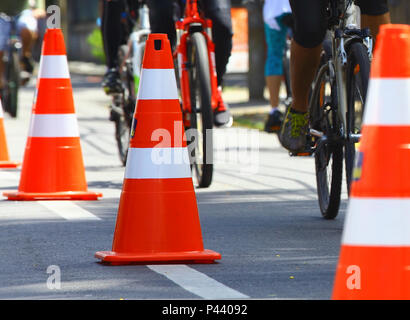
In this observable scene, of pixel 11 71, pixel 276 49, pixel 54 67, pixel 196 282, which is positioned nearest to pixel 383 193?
pixel 196 282

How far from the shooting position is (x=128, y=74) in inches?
388

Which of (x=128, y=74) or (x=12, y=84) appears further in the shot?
(x=12, y=84)

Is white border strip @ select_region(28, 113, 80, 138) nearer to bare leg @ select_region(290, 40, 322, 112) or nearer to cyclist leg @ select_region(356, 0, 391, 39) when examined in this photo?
bare leg @ select_region(290, 40, 322, 112)

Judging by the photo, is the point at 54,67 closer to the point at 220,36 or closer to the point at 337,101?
the point at 220,36

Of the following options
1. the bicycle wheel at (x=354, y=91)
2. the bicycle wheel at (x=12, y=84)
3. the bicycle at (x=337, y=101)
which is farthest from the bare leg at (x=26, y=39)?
the bicycle wheel at (x=354, y=91)

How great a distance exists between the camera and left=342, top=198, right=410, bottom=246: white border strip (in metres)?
3.92

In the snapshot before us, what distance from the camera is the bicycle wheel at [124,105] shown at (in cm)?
981

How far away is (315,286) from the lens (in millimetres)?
4863

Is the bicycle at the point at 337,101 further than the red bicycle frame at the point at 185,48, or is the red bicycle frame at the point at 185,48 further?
the red bicycle frame at the point at 185,48

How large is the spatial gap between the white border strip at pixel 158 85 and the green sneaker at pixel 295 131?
1.49 metres

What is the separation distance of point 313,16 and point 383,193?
2.71m

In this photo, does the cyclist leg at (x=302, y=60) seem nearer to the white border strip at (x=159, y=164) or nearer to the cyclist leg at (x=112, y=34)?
the white border strip at (x=159, y=164)
